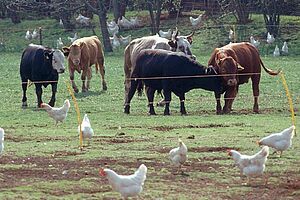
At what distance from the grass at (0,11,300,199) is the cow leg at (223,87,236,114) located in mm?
406

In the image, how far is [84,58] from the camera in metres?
30.2

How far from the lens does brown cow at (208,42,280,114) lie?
919 inches

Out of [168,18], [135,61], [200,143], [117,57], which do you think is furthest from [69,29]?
[200,143]

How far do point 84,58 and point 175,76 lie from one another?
7.26 m

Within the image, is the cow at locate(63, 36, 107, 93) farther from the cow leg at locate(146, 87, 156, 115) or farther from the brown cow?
the brown cow

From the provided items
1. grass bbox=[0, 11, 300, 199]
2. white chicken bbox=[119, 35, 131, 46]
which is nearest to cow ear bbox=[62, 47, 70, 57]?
grass bbox=[0, 11, 300, 199]

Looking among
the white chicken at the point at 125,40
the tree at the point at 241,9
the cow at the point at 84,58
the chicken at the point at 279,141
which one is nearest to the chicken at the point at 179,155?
the chicken at the point at 279,141

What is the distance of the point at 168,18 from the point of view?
181 ft

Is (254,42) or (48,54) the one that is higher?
(48,54)

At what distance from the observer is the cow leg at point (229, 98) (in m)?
23.5

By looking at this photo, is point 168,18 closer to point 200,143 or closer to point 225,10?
point 225,10

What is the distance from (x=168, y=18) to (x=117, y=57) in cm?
1101

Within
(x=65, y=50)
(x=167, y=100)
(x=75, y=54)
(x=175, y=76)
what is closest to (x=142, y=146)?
(x=167, y=100)

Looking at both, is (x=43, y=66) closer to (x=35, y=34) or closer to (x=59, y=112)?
(x=59, y=112)
